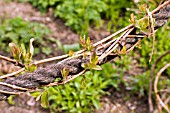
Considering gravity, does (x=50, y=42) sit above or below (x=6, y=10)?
below

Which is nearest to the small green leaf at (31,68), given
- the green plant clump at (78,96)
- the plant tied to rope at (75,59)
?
the plant tied to rope at (75,59)

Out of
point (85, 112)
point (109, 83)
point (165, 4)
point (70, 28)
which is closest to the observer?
point (165, 4)

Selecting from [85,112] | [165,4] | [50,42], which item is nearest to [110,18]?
[50,42]

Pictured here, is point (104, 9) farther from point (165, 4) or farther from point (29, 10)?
point (165, 4)

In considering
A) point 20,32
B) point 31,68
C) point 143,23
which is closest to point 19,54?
point 31,68

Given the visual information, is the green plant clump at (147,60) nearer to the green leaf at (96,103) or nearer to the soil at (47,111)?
the soil at (47,111)

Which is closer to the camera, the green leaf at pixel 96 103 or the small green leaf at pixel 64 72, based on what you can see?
the small green leaf at pixel 64 72

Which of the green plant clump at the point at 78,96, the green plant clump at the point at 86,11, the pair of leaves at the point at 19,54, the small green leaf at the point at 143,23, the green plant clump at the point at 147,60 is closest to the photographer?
the pair of leaves at the point at 19,54
